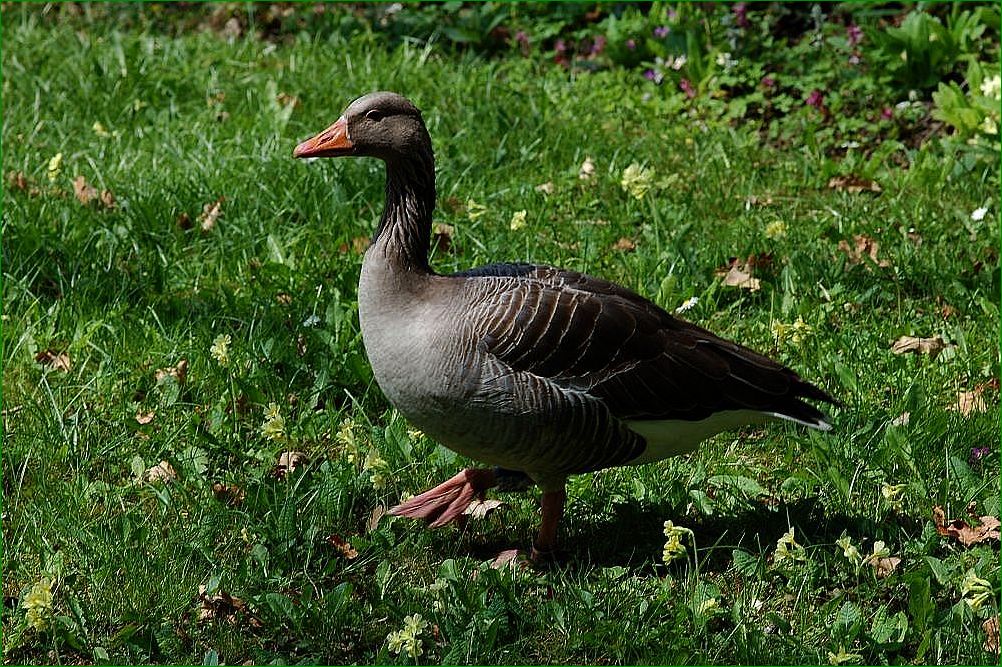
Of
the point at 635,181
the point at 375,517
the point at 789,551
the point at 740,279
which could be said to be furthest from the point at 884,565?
the point at 635,181

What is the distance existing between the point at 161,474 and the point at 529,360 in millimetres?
1524

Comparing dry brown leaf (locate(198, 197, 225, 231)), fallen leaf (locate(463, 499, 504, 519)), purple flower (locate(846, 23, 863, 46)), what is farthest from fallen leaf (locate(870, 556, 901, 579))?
purple flower (locate(846, 23, 863, 46))

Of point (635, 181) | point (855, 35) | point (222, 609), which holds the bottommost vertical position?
point (222, 609)

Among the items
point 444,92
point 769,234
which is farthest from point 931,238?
point 444,92

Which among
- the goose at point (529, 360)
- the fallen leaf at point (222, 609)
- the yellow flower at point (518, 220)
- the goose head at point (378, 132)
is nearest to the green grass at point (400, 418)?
the fallen leaf at point (222, 609)

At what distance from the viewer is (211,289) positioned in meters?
5.26

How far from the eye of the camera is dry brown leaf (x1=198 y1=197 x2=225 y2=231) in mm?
5727

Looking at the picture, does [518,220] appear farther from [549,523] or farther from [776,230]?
[549,523]

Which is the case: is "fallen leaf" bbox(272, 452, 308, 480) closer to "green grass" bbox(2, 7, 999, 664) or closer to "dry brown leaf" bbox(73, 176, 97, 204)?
"green grass" bbox(2, 7, 999, 664)

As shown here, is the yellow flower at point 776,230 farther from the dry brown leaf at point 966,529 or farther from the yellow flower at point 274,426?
the yellow flower at point 274,426

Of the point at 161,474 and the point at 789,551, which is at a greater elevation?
the point at 789,551

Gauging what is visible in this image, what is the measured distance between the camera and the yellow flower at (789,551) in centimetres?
361

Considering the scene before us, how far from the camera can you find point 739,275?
536cm

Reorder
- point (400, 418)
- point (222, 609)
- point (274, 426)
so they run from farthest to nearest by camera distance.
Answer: point (400, 418)
point (274, 426)
point (222, 609)
